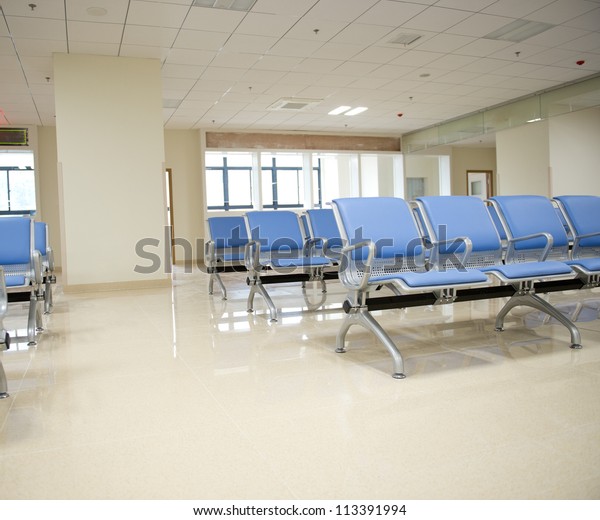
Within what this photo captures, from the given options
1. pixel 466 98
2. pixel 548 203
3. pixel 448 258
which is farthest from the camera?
pixel 466 98

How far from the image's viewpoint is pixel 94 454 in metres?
1.72

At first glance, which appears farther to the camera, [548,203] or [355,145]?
[355,145]

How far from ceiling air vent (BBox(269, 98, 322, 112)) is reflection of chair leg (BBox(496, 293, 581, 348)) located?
677cm

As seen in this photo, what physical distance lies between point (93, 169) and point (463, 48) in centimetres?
506

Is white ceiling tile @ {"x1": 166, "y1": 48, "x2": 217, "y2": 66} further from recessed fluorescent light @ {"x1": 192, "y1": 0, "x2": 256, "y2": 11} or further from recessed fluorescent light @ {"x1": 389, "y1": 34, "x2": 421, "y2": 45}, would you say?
recessed fluorescent light @ {"x1": 389, "y1": 34, "x2": 421, "y2": 45}

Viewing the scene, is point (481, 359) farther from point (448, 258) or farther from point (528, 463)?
point (528, 463)

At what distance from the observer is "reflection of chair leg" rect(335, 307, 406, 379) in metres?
2.49

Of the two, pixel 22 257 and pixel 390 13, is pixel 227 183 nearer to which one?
pixel 390 13

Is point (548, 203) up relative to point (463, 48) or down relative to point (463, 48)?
down

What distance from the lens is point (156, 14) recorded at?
5.39 metres

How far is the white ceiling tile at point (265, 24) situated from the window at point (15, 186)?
23.8 ft

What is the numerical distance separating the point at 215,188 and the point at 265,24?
7237mm

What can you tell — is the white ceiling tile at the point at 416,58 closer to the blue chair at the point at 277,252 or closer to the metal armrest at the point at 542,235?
the blue chair at the point at 277,252
